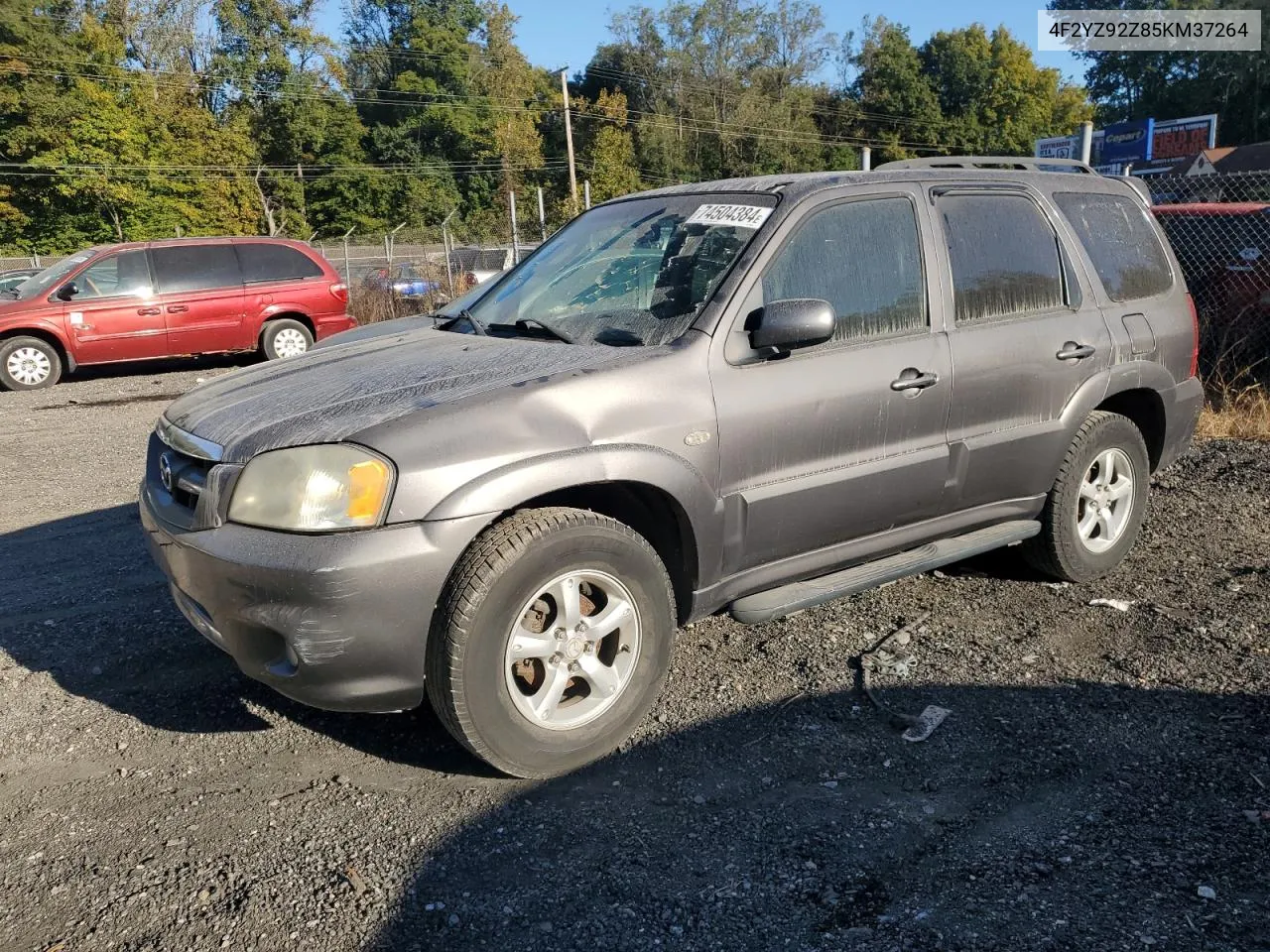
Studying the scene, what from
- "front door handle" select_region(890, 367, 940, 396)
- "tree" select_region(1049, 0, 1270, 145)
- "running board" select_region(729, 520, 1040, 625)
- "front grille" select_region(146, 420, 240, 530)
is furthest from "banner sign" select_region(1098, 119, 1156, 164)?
"front grille" select_region(146, 420, 240, 530)

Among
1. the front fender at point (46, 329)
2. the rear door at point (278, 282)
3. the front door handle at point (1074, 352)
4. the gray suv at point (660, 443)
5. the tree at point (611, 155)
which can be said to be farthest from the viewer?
the tree at point (611, 155)

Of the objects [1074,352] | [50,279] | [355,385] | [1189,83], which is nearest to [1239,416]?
[1074,352]

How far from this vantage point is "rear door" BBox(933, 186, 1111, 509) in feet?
13.5

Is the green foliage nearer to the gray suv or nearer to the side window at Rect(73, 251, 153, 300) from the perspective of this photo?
the side window at Rect(73, 251, 153, 300)

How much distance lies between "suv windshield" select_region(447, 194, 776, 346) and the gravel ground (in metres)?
1.36

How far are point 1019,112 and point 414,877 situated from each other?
91.0 metres

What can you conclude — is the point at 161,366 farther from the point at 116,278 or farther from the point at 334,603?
the point at 334,603

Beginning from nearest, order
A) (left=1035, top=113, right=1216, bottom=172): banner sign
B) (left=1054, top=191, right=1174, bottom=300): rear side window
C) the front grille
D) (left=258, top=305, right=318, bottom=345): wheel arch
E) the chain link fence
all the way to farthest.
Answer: the front grille, (left=1054, top=191, right=1174, bottom=300): rear side window, the chain link fence, (left=258, top=305, right=318, bottom=345): wheel arch, (left=1035, top=113, right=1216, bottom=172): banner sign

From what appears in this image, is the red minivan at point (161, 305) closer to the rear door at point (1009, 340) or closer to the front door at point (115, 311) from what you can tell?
the front door at point (115, 311)

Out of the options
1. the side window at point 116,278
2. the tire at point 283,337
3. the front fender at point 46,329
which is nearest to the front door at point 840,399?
the tire at point 283,337

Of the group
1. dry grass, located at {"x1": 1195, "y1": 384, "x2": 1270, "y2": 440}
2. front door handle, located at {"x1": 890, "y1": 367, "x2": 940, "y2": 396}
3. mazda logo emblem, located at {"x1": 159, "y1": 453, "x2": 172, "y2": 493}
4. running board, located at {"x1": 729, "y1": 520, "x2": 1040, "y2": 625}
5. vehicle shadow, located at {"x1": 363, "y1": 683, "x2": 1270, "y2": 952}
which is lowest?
vehicle shadow, located at {"x1": 363, "y1": 683, "x2": 1270, "y2": 952}

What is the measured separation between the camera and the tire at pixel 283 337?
13.8 m

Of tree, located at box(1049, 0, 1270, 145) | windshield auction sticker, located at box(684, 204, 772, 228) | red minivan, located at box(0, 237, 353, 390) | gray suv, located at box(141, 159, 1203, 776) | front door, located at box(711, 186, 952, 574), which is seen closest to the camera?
gray suv, located at box(141, 159, 1203, 776)

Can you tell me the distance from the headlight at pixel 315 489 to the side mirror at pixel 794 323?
1.33 metres
